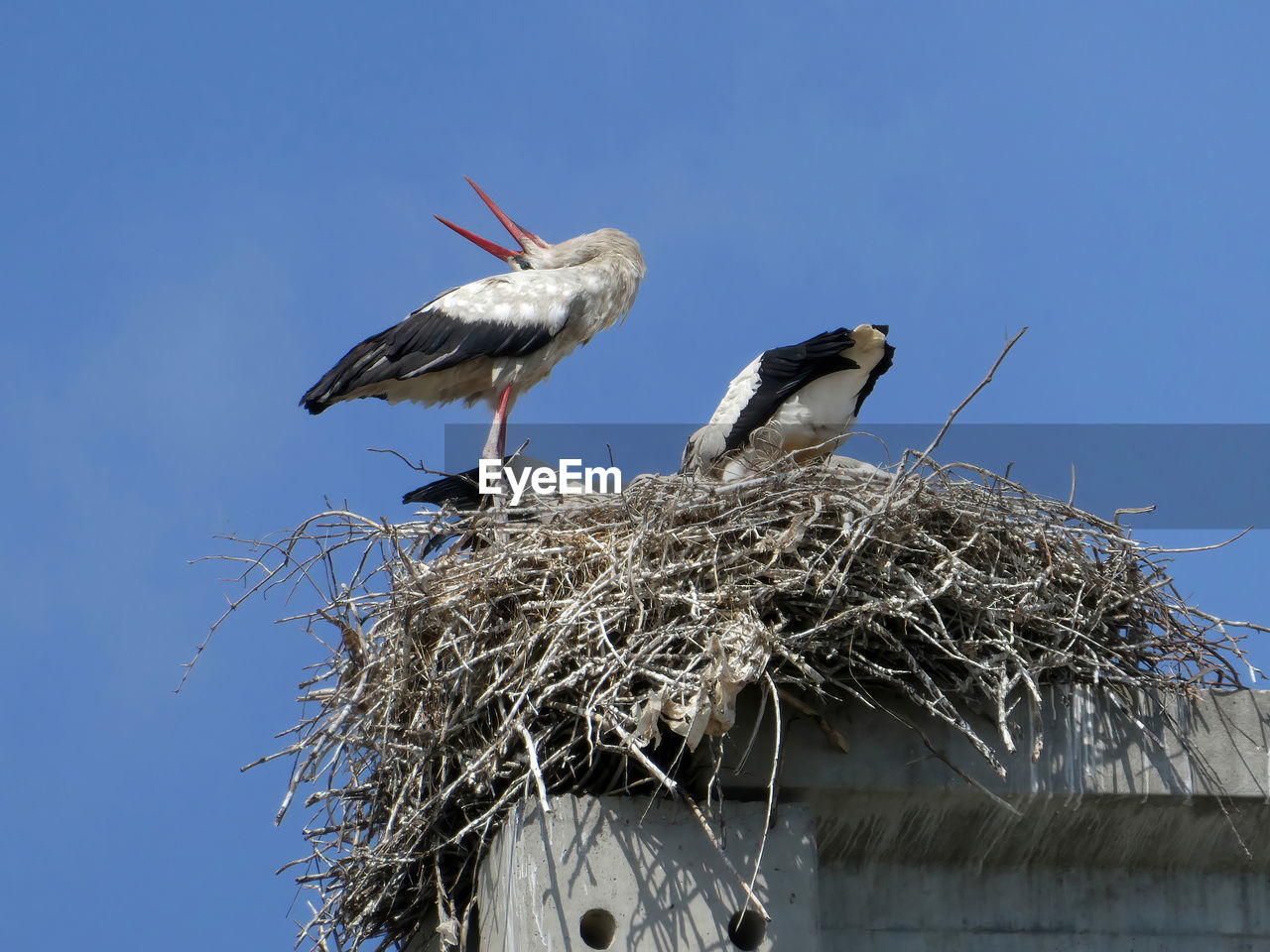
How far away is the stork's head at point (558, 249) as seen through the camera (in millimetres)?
8180

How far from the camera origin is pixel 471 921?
5.18 metres

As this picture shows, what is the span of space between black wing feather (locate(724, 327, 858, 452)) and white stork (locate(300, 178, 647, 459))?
1.36 meters

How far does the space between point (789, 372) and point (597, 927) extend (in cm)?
278

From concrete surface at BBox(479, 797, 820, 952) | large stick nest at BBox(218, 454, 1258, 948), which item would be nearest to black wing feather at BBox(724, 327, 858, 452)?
large stick nest at BBox(218, 454, 1258, 948)

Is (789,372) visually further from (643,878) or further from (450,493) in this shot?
(643,878)

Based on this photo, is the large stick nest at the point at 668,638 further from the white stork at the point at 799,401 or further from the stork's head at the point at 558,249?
the stork's head at the point at 558,249

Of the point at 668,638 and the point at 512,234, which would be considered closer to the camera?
the point at 668,638

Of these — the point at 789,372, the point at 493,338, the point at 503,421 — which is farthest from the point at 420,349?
the point at 789,372

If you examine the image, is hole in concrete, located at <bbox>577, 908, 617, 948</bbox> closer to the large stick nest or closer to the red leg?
the large stick nest

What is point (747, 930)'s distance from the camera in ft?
14.8

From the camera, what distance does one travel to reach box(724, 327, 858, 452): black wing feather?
655 cm

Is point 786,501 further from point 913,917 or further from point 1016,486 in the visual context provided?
point 913,917

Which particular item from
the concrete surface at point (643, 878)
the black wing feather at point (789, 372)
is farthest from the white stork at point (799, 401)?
the concrete surface at point (643, 878)

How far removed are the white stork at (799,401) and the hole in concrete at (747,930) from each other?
2312 mm
